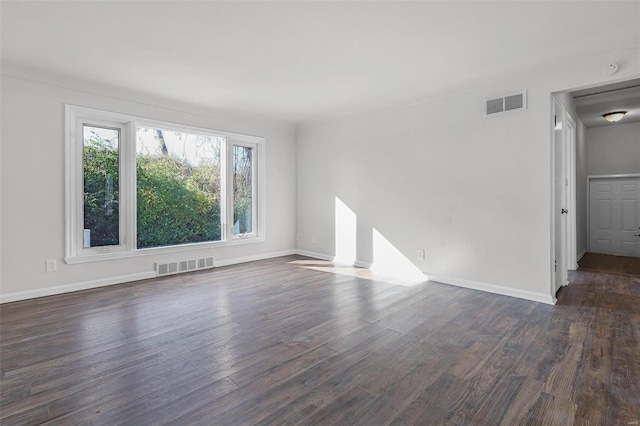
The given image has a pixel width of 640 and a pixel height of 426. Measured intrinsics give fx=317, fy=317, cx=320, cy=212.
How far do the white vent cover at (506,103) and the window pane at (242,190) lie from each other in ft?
13.0

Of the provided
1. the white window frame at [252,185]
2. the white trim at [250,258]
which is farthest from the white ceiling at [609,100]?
the white trim at [250,258]

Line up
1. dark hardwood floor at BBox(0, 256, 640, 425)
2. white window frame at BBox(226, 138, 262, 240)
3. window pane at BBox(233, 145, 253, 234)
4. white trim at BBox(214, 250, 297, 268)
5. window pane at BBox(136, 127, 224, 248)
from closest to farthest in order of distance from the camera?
dark hardwood floor at BBox(0, 256, 640, 425) < window pane at BBox(136, 127, 224, 248) < white trim at BBox(214, 250, 297, 268) < white window frame at BBox(226, 138, 262, 240) < window pane at BBox(233, 145, 253, 234)

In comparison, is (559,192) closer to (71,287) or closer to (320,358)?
(320,358)

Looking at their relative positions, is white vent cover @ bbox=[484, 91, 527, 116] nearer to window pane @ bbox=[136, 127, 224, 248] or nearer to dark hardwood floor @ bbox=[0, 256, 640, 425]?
dark hardwood floor @ bbox=[0, 256, 640, 425]

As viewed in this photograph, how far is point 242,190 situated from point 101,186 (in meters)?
2.19

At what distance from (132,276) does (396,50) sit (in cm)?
443

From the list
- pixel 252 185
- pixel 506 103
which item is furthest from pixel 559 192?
pixel 252 185

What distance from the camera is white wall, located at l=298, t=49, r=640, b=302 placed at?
356 centimetres

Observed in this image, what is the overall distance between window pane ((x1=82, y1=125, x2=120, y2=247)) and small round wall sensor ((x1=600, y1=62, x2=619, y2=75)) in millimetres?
5801

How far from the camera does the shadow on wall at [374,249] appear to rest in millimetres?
4828

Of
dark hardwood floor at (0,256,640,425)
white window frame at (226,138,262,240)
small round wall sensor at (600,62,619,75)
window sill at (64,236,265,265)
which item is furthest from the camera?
white window frame at (226,138,262,240)

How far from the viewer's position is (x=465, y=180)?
4.17 meters

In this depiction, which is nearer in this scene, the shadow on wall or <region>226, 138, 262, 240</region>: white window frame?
the shadow on wall

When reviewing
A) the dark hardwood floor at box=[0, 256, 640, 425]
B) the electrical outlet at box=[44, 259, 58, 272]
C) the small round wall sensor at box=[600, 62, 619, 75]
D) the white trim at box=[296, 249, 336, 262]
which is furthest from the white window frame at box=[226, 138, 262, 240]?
the small round wall sensor at box=[600, 62, 619, 75]
